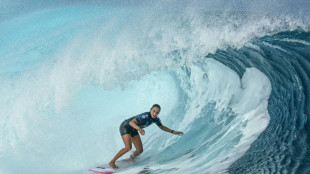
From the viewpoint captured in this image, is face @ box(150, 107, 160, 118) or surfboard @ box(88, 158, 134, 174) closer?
face @ box(150, 107, 160, 118)

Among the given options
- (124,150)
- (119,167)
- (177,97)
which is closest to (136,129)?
(124,150)

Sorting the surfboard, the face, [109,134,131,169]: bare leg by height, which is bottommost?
the surfboard

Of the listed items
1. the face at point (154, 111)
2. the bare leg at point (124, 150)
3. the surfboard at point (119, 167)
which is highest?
the face at point (154, 111)

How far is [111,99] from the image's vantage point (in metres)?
9.43

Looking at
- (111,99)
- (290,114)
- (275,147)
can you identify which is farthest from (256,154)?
(111,99)

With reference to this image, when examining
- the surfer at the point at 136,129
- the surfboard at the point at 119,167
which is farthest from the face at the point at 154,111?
the surfboard at the point at 119,167

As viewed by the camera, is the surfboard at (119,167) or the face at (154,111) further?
the surfboard at (119,167)

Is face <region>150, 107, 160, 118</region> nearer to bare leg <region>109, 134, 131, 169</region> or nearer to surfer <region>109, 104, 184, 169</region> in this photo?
surfer <region>109, 104, 184, 169</region>

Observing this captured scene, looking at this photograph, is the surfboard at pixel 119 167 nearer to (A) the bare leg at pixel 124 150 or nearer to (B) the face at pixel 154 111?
(A) the bare leg at pixel 124 150

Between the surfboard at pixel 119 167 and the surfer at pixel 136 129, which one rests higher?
the surfer at pixel 136 129

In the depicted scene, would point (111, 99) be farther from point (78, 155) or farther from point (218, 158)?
point (218, 158)

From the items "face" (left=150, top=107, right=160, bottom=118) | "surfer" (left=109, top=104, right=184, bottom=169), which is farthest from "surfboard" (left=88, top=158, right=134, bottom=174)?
"face" (left=150, top=107, right=160, bottom=118)

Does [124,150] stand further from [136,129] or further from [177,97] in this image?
[177,97]

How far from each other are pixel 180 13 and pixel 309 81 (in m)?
4.62
